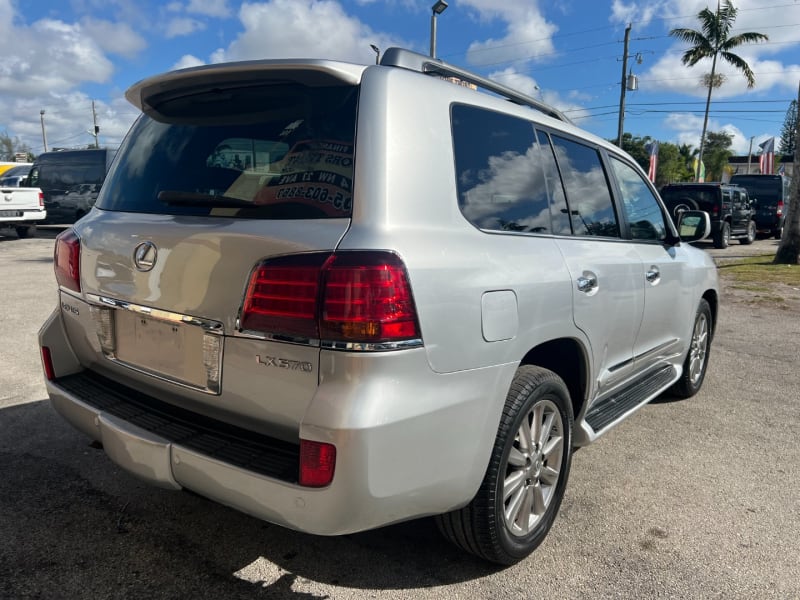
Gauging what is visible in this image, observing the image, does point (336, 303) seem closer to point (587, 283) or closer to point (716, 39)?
point (587, 283)

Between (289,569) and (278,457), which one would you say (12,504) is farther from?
(278,457)

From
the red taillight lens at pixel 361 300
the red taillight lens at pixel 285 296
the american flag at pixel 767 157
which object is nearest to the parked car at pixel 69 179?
the red taillight lens at pixel 285 296

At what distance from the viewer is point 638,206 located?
151 inches

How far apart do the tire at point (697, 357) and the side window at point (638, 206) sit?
967 millimetres

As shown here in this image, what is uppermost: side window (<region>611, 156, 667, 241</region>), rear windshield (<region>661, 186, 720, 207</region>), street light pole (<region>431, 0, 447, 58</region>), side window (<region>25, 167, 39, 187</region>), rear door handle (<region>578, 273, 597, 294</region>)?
street light pole (<region>431, 0, 447, 58</region>)

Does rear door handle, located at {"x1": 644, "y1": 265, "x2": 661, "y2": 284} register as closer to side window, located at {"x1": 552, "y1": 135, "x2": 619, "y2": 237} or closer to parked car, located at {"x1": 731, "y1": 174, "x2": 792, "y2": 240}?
side window, located at {"x1": 552, "y1": 135, "x2": 619, "y2": 237}

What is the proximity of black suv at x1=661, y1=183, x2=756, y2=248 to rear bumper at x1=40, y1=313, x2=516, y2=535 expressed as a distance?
1631cm

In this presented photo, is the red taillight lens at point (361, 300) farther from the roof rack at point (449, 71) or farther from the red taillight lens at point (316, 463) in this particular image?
the roof rack at point (449, 71)

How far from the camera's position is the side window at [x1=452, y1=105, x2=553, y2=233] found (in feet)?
7.73

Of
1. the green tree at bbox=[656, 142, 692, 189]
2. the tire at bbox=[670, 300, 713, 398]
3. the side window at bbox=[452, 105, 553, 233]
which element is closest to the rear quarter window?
the side window at bbox=[452, 105, 553, 233]

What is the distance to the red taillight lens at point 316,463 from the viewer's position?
6.01 ft

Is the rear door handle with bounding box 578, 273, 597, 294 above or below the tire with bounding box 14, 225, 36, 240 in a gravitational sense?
above

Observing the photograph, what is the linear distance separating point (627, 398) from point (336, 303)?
91.5 inches

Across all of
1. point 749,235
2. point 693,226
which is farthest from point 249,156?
point 749,235
